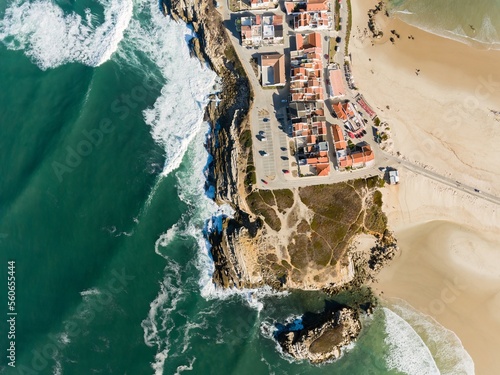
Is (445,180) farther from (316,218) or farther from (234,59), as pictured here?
(234,59)

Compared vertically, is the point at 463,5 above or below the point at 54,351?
above

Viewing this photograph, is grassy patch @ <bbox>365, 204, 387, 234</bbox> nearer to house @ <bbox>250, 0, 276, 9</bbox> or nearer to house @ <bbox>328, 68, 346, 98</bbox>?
house @ <bbox>328, 68, 346, 98</bbox>

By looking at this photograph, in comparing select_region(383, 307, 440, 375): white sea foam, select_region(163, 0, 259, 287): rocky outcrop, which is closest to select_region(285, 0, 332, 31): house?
select_region(163, 0, 259, 287): rocky outcrop

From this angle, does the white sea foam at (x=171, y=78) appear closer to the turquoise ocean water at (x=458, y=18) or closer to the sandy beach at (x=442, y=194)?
the sandy beach at (x=442, y=194)

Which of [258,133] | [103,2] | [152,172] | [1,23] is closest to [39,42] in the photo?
[1,23]

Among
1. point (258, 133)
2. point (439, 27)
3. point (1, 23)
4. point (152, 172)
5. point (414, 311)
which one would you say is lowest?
point (414, 311)

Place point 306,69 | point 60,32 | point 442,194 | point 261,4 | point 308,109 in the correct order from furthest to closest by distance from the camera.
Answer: point 60,32
point 442,194
point 261,4
point 306,69
point 308,109

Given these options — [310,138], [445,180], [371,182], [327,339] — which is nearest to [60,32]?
[310,138]

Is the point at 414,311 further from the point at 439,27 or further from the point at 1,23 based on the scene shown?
the point at 1,23
